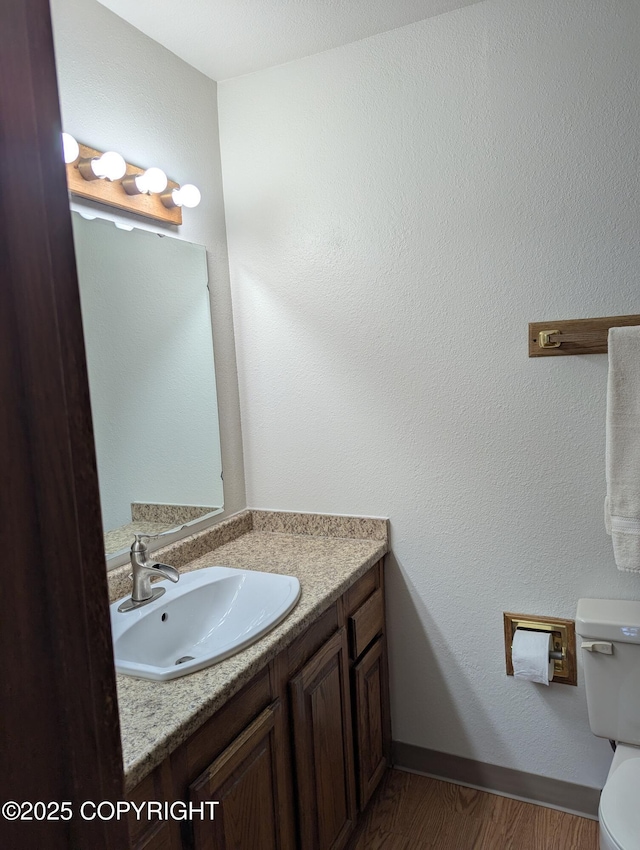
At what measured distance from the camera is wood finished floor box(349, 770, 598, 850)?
175 cm

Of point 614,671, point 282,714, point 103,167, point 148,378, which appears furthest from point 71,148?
point 614,671

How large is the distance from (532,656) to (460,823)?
1.98 feet

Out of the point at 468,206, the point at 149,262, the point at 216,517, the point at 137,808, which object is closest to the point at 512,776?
the point at 216,517

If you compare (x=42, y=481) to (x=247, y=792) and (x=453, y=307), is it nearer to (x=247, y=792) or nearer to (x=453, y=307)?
(x=247, y=792)

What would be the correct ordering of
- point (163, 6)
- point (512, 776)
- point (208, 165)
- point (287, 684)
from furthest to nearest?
point (208, 165) → point (512, 776) → point (163, 6) → point (287, 684)

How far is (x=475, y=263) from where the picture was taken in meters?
1.81

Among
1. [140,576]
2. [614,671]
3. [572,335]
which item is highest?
A: [572,335]

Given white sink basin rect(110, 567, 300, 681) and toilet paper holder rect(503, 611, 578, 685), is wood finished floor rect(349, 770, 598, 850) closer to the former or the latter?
toilet paper holder rect(503, 611, 578, 685)

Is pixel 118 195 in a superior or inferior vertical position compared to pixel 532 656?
superior

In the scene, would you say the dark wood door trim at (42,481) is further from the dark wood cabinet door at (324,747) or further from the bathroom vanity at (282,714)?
the dark wood cabinet door at (324,747)

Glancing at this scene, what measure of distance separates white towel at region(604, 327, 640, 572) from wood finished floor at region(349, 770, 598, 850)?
0.88 meters

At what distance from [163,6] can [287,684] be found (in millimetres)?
1884

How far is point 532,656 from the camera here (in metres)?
1.74

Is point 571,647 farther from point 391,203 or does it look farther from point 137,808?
point 391,203
